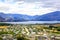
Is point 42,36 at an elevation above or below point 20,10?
below

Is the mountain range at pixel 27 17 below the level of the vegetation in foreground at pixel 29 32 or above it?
above

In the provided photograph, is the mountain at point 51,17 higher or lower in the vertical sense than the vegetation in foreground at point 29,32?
higher

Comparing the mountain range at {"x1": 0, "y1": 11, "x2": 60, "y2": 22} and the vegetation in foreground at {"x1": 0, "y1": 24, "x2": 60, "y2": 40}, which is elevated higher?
the mountain range at {"x1": 0, "y1": 11, "x2": 60, "y2": 22}

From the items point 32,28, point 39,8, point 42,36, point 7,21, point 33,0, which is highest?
point 33,0

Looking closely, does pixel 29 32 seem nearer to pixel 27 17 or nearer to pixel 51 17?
pixel 27 17

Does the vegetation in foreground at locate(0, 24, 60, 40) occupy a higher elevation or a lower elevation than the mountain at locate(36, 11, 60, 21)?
lower

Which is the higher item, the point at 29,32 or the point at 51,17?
the point at 51,17

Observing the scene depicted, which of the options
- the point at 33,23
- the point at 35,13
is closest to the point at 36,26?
the point at 33,23

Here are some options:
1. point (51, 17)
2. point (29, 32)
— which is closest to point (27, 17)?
point (29, 32)

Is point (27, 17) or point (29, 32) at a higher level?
point (27, 17)

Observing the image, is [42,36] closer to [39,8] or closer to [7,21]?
[39,8]
